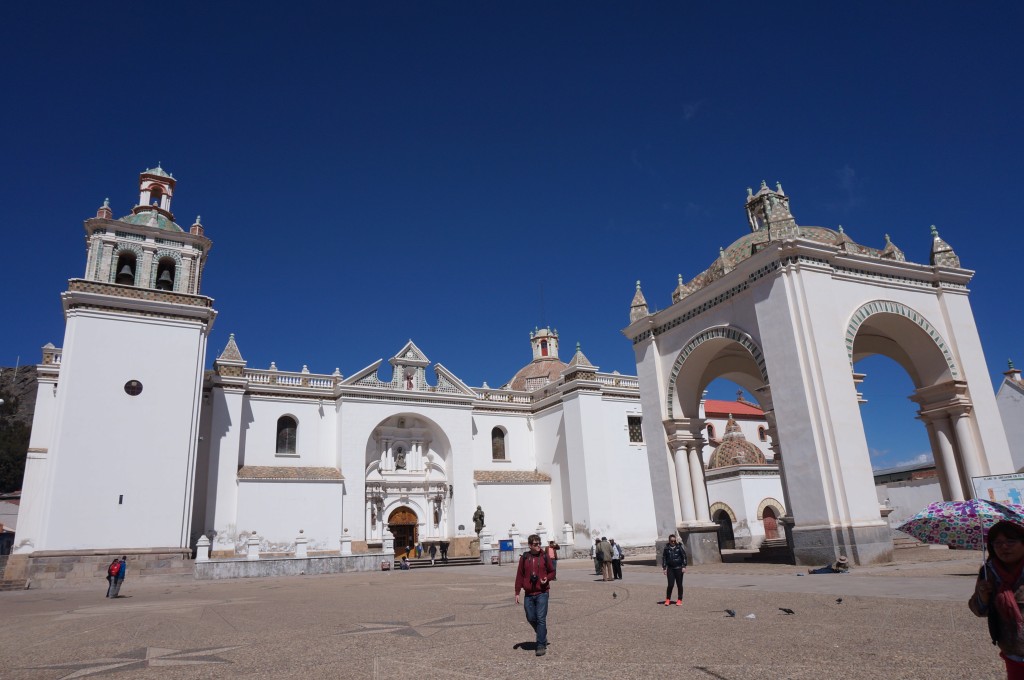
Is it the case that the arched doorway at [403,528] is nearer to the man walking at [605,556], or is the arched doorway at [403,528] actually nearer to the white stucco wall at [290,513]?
the white stucco wall at [290,513]

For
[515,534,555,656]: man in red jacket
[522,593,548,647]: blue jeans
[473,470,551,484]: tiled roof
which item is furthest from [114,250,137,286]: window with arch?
[522,593,548,647]: blue jeans

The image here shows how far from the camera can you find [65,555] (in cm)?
2006

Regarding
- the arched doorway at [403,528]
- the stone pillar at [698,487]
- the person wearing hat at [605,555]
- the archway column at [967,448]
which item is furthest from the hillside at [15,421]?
the archway column at [967,448]

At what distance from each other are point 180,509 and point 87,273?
30.6 feet

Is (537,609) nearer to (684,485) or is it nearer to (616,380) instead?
(684,485)

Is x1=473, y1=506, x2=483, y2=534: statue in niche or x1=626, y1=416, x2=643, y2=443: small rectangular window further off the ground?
x1=626, y1=416, x2=643, y2=443: small rectangular window

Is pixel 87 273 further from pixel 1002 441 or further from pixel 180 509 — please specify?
pixel 1002 441

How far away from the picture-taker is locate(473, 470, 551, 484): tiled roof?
1222 inches

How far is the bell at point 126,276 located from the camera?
24.5 metres

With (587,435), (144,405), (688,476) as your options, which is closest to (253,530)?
(144,405)

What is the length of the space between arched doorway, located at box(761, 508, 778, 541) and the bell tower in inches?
909

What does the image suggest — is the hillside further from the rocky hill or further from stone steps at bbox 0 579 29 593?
stone steps at bbox 0 579 29 593

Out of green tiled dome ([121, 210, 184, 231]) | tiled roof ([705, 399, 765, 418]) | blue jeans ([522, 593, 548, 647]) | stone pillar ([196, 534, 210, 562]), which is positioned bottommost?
blue jeans ([522, 593, 548, 647])

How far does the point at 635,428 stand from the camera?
32.4 metres
